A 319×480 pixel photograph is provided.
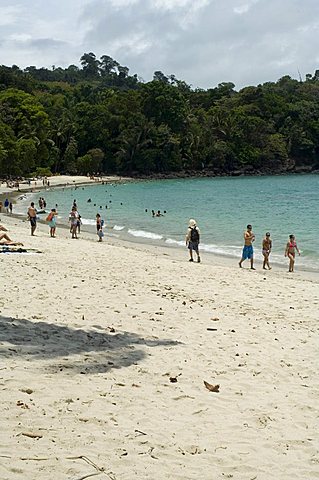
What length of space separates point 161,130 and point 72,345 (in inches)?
3943

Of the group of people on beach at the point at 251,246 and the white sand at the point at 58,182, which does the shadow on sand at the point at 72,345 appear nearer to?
the group of people on beach at the point at 251,246

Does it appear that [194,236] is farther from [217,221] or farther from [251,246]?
[217,221]

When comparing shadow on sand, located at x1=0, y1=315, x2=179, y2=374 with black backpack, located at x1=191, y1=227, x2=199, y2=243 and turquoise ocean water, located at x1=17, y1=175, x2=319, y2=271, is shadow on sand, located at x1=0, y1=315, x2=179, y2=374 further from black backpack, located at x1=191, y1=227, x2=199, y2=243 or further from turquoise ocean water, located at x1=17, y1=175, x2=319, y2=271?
turquoise ocean water, located at x1=17, y1=175, x2=319, y2=271

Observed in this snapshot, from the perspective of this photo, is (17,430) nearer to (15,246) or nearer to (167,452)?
(167,452)

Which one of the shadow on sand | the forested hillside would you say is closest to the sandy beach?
the shadow on sand

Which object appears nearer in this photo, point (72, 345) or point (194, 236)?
point (72, 345)

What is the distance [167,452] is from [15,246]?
14.7 meters

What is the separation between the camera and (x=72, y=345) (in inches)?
307

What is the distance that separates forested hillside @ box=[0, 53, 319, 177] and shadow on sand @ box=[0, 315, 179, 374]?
8117 centimetres

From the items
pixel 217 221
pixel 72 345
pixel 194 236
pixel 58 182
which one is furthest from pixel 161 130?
pixel 72 345

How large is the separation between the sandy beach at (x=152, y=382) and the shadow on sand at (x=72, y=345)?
0.08 ft

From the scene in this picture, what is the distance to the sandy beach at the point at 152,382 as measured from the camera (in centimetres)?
487

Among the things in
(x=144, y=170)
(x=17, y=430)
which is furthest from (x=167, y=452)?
(x=144, y=170)

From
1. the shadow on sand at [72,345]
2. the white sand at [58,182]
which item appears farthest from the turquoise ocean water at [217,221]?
the shadow on sand at [72,345]
